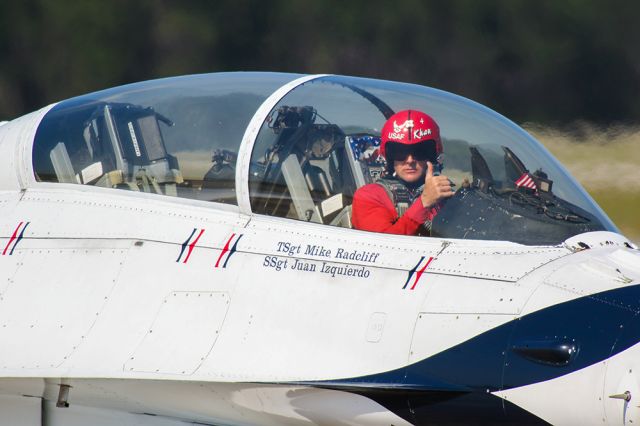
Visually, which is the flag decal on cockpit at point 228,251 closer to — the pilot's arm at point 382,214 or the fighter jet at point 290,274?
the fighter jet at point 290,274

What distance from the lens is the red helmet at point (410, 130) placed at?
6098 millimetres

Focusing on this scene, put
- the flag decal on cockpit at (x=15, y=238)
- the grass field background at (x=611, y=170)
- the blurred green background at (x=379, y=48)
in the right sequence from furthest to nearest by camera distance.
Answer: the blurred green background at (x=379, y=48)
the grass field background at (x=611, y=170)
the flag decal on cockpit at (x=15, y=238)

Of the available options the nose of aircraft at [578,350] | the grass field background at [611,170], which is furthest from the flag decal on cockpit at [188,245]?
the grass field background at [611,170]

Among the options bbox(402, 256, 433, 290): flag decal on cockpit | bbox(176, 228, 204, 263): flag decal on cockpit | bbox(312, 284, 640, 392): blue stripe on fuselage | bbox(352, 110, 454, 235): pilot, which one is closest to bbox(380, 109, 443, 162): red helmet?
bbox(352, 110, 454, 235): pilot

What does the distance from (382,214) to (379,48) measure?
15.6 meters

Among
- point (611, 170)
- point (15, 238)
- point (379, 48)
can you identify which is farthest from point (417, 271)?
point (379, 48)

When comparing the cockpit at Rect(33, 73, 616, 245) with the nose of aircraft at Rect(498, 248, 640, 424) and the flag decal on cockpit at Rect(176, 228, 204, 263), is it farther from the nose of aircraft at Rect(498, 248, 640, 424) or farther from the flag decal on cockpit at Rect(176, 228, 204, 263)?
the nose of aircraft at Rect(498, 248, 640, 424)

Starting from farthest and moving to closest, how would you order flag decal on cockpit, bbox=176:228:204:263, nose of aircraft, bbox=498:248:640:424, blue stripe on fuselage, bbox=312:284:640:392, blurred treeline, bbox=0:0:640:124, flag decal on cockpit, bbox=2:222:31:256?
blurred treeline, bbox=0:0:640:124
flag decal on cockpit, bbox=2:222:31:256
flag decal on cockpit, bbox=176:228:204:263
blue stripe on fuselage, bbox=312:284:640:392
nose of aircraft, bbox=498:248:640:424

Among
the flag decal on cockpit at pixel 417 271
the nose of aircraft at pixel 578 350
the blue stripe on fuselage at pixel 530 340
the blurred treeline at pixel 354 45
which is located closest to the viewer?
the nose of aircraft at pixel 578 350

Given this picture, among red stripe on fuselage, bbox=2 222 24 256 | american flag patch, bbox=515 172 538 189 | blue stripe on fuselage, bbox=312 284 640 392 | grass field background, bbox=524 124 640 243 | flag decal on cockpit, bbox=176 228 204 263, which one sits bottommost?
red stripe on fuselage, bbox=2 222 24 256

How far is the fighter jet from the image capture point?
5.17 meters

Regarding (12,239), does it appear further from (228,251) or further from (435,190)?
(435,190)

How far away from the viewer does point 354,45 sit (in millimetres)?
21453

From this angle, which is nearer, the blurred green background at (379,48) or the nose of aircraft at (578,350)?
the nose of aircraft at (578,350)
